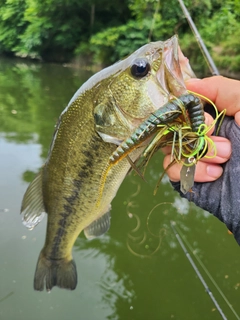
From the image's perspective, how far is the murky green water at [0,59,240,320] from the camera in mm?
2840

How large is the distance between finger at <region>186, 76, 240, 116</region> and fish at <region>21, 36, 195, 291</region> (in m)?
0.07

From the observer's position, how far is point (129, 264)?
3287 millimetres

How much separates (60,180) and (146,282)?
1.84 m

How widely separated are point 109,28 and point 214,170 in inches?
700

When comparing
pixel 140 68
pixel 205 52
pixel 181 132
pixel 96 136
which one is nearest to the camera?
pixel 181 132

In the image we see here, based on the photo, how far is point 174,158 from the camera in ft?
4.01

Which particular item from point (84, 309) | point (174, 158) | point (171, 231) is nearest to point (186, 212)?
point (171, 231)

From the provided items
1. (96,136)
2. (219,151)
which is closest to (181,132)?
(219,151)

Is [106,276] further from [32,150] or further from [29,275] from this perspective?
[32,150]

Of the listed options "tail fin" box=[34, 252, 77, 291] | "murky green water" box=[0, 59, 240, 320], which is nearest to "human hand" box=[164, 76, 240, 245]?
"tail fin" box=[34, 252, 77, 291]

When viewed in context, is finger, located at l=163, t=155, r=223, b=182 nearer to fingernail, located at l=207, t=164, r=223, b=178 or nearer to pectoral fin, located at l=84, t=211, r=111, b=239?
fingernail, located at l=207, t=164, r=223, b=178

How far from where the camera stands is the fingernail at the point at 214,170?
1.33 metres

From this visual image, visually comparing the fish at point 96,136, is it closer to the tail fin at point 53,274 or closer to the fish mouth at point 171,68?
the fish mouth at point 171,68

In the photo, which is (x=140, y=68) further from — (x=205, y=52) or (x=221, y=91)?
(x=205, y=52)
